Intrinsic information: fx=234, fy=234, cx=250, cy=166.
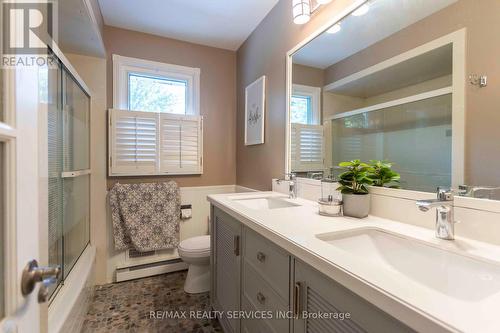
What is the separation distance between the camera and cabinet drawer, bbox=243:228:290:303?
86cm

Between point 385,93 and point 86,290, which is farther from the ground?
point 385,93

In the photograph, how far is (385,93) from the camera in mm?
1176

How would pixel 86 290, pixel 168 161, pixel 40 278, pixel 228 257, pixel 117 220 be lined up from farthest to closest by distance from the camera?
pixel 168 161 < pixel 117 220 < pixel 86 290 < pixel 228 257 < pixel 40 278

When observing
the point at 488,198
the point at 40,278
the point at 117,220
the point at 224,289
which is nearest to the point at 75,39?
the point at 117,220

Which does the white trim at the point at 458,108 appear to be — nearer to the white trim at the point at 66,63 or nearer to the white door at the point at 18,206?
the white door at the point at 18,206

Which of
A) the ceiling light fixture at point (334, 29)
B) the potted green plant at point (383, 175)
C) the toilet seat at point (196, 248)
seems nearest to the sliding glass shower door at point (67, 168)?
the toilet seat at point (196, 248)

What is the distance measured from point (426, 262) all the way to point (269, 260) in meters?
0.55

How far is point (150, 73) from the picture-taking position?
2398mm

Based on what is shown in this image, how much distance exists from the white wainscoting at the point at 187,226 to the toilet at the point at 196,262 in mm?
432

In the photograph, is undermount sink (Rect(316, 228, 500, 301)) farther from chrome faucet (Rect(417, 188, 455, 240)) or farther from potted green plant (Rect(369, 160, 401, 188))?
potted green plant (Rect(369, 160, 401, 188))

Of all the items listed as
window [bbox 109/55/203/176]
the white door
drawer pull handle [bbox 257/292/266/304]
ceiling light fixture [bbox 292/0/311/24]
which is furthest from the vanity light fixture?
drawer pull handle [bbox 257/292/266/304]

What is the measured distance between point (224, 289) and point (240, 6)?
2.21m

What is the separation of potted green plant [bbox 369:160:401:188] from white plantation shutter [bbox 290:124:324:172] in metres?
0.42

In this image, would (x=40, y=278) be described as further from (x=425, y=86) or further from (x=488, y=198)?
(x=425, y=86)
